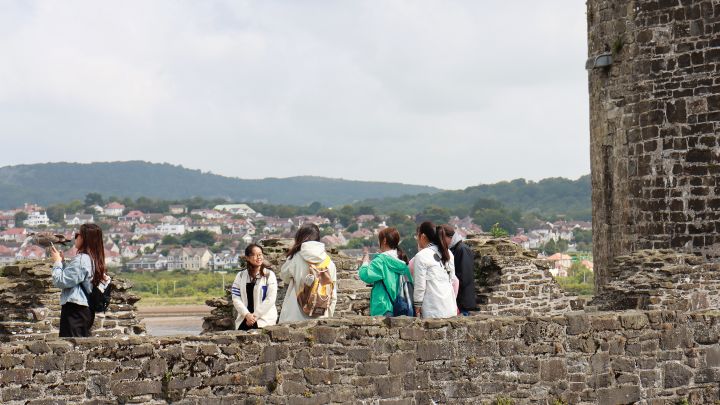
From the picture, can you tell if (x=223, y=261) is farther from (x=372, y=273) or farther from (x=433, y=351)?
(x=433, y=351)

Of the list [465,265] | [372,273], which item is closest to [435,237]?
[372,273]

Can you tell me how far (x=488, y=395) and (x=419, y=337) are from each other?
934mm

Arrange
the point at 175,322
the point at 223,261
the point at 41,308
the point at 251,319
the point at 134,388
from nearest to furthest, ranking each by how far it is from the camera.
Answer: the point at 134,388, the point at 251,319, the point at 41,308, the point at 175,322, the point at 223,261

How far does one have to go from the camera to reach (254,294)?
12.5 m

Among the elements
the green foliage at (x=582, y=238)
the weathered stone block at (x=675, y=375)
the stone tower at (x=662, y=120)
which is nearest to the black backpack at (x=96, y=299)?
the weathered stone block at (x=675, y=375)

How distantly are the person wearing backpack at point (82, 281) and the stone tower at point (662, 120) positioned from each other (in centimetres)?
973

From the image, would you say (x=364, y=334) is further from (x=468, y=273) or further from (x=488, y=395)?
(x=468, y=273)

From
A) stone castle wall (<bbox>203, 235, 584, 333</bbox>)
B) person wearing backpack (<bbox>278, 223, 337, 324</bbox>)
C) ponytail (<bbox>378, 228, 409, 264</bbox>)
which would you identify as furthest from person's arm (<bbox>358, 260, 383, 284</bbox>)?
stone castle wall (<bbox>203, 235, 584, 333</bbox>)

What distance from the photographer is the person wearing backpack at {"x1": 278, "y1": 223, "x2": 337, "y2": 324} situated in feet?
40.8

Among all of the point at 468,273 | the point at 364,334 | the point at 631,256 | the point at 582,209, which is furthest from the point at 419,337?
the point at 582,209

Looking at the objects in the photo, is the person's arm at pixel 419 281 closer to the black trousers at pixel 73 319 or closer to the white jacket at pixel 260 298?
the white jacket at pixel 260 298

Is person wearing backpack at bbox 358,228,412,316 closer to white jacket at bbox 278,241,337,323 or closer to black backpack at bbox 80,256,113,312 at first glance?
white jacket at bbox 278,241,337,323

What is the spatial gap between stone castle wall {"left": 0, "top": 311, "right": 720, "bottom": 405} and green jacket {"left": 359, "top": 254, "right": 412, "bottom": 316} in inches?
26.8

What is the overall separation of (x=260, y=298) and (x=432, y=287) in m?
1.66
